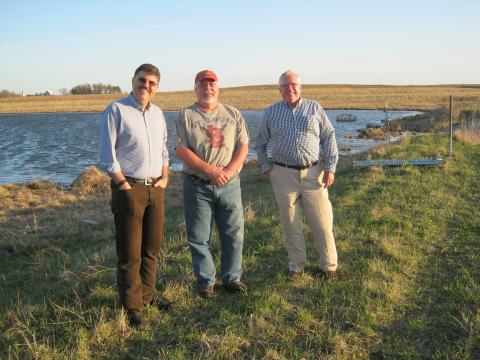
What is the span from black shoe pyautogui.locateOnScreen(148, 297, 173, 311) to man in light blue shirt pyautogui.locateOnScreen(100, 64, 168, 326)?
22 cm

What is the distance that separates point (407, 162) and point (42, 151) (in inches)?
833

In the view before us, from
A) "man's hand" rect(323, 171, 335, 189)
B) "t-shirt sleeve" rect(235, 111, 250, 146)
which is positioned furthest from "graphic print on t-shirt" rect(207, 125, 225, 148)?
"man's hand" rect(323, 171, 335, 189)

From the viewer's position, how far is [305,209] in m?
5.16

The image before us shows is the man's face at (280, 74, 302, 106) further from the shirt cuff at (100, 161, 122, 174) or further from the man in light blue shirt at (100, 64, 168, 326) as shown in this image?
the shirt cuff at (100, 161, 122, 174)

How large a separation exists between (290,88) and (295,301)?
2173mm

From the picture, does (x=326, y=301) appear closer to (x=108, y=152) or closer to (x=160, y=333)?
(x=160, y=333)

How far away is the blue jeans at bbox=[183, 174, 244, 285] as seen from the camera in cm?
468

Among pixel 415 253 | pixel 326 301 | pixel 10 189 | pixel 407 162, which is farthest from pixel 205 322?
pixel 10 189

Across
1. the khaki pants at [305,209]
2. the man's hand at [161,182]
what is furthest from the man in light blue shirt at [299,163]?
the man's hand at [161,182]

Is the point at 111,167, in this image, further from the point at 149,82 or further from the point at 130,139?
the point at 149,82

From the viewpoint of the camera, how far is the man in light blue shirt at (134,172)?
4.07 m

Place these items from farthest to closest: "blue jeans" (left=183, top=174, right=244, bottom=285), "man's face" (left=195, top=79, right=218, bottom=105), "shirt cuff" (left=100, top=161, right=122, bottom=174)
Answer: "blue jeans" (left=183, top=174, right=244, bottom=285) < "man's face" (left=195, top=79, right=218, bottom=105) < "shirt cuff" (left=100, top=161, right=122, bottom=174)

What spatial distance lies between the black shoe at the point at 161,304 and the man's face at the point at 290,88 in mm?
2416

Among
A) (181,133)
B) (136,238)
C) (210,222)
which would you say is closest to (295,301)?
(210,222)
